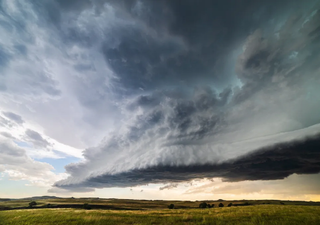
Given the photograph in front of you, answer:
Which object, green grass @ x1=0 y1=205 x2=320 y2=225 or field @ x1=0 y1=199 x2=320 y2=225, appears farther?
field @ x1=0 y1=199 x2=320 y2=225

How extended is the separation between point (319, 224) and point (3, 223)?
159 feet

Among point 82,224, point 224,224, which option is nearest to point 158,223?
point 224,224

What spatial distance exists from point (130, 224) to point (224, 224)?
14.1 meters

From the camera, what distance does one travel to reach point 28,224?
2691 centimetres

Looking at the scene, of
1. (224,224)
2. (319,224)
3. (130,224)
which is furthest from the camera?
(130,224)

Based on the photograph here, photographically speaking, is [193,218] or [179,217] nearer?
[193,218]

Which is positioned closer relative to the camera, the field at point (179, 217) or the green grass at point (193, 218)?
the green grass at point (193, 218)

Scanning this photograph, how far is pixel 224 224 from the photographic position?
2383 cm

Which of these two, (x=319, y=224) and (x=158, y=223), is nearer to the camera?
(x=319, y=224)

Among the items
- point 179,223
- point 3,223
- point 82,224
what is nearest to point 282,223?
point 179,223

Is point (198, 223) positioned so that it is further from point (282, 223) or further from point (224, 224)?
point (282, 223)

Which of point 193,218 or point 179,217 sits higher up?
point 179,217

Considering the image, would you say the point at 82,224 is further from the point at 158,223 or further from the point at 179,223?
the point at 179,223

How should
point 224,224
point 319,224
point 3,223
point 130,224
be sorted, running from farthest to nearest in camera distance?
point 3,223 → point 130,224 → point 224,224 → point 319,224
